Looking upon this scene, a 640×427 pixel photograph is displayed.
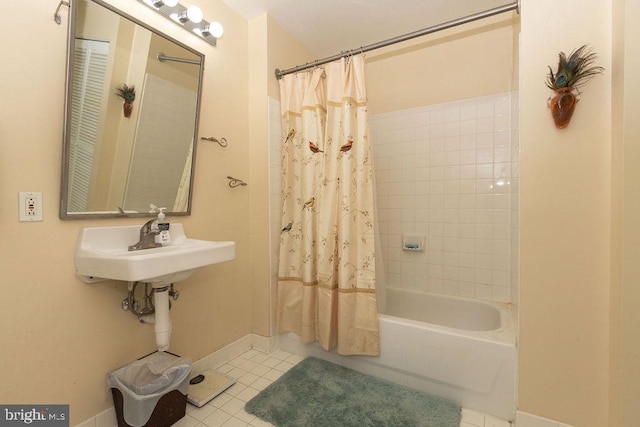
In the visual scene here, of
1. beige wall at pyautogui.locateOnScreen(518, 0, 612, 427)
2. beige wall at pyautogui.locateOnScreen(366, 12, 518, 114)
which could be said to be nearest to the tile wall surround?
beige wall at pyautogui.locateOnScreen(366, 12, 518, 114)

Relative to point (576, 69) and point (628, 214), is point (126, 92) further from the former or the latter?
point (628, 214)

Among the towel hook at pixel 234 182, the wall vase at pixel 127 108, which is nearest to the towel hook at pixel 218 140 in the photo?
the towel hook at pixel 234 182

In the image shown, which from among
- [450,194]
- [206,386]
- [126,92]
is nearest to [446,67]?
[450,194]

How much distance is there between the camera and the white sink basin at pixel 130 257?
1.06m

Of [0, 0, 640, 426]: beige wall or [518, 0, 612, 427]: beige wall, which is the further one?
[518, 0, 612, 427]: beige wall

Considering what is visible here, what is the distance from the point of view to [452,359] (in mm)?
1495

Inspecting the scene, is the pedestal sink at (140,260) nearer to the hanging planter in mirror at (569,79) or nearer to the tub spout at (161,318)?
the tub spout at (161,318)

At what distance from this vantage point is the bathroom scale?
1500mm

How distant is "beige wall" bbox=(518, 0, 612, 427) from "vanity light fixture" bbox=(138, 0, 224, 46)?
1.63 m

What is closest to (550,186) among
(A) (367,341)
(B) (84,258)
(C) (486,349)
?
(C) (486,349)

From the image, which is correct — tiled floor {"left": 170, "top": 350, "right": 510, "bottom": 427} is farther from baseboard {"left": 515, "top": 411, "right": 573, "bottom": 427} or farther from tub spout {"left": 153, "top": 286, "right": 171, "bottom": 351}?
tub spout {"left": 153, "top": 286, "right": 171, "bottom": 351}

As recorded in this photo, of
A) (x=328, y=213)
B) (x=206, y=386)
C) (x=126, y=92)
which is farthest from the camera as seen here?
(x=328, y=213)

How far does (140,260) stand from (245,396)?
3.33 ft

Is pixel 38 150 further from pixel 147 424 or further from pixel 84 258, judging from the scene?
pixel 147 424
